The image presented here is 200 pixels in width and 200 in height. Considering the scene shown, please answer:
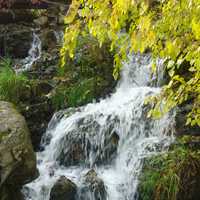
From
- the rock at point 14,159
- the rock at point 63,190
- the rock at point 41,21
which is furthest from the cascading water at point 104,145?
the rock at point 41,21

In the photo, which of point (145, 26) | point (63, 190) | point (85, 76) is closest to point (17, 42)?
point (85, 76)

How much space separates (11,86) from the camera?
7191 millimetres

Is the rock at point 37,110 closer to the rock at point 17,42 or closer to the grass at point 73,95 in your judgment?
the grass at point 73,95

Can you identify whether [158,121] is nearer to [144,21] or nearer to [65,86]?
[65,86]

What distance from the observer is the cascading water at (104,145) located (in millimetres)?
5762

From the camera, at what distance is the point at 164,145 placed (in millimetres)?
5930

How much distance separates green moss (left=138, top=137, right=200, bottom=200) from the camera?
17.1ft

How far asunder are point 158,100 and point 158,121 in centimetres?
287

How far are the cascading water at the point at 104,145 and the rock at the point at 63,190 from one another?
0.15 m

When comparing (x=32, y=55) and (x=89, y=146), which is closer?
(x=89, y=146)

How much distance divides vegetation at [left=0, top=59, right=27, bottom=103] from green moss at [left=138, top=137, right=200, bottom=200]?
105 inches

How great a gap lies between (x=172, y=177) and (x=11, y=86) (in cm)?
322

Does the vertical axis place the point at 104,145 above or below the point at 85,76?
below

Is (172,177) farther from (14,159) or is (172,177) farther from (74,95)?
(74,95)
